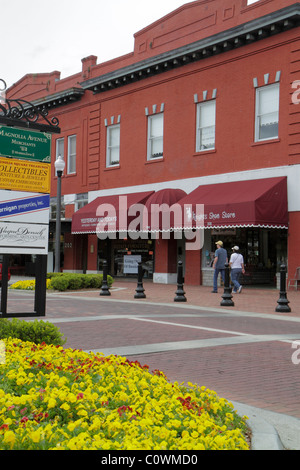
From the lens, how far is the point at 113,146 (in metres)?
28.5

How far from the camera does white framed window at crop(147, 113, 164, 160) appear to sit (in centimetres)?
2597

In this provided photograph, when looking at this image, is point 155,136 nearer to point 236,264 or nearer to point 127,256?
point 127,256

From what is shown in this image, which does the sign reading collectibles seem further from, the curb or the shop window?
the shop window

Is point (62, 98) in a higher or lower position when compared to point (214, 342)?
higher

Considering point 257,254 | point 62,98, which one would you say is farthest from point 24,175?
point 62,98

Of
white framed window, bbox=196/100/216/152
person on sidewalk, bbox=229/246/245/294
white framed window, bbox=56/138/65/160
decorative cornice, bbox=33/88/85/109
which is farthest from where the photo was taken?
white framed window, bbox=56/138/65/160

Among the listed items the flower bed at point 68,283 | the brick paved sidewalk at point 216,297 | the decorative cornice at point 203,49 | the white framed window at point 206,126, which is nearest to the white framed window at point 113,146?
the decorative cornice at point 203,49

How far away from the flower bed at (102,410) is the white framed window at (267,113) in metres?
17.3

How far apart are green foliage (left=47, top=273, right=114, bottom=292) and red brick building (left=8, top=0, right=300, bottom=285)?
4.37m

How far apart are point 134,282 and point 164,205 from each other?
4.51 metres

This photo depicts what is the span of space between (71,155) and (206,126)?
997 centimetres

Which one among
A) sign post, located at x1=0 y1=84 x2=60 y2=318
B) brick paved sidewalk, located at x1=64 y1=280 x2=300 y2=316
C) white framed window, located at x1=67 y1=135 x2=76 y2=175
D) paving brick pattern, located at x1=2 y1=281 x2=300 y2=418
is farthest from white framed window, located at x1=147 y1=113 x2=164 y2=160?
sign post, located at x1=0 y1=84 x2=60 y2=318

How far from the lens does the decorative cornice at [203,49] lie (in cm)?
2039
